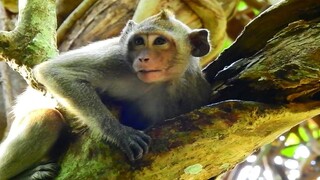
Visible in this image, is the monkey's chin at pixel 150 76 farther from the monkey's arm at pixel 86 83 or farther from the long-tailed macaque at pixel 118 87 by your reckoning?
the monkey's arm at pixel 86 83

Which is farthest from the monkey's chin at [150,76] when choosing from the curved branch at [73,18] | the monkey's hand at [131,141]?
the curved branch at [73,18]

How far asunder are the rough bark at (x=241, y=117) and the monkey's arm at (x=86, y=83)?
9 cm

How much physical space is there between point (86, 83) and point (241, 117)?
0.83m

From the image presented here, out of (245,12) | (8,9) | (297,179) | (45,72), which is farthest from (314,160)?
(8,9)

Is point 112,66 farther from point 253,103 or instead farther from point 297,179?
point 297,179

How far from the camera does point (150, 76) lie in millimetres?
3006

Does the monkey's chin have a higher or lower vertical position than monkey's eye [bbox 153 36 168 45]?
lower

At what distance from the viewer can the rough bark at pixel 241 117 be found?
2617mm

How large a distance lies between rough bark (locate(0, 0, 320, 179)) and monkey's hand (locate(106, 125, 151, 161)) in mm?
32

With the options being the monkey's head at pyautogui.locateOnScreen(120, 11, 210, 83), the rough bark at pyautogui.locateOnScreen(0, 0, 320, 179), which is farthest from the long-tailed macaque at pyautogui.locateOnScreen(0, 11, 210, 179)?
the rough bark at pyautogui.locateOnScreen(0, 0, 320, 179)

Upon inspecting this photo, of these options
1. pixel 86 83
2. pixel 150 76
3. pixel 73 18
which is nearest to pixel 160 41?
pixel 150 76

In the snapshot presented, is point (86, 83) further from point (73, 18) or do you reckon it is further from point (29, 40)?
point (73, 18)

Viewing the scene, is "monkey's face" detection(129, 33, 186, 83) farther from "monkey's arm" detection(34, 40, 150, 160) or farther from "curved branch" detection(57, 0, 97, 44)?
"curved branch" detection(57, 0, 97, 44)

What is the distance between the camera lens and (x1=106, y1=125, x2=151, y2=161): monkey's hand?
262cm
